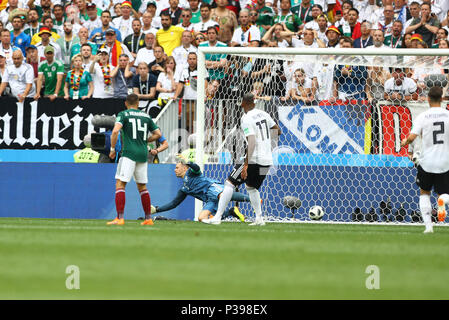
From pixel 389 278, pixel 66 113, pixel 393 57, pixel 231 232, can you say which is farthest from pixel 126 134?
pixel 389 278

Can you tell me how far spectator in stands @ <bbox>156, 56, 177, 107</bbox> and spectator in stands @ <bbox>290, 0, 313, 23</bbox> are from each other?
3368mm

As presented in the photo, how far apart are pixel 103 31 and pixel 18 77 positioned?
267 centimetres

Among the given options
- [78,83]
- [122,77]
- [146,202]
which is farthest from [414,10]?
[146,202]

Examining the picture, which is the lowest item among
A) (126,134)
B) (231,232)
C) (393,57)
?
(231,232)

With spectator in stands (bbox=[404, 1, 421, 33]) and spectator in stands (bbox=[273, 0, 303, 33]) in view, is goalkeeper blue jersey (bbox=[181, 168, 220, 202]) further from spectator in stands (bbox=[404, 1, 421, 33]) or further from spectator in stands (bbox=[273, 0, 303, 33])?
spectator in stands (bbox=[404, 1, 421, 33])

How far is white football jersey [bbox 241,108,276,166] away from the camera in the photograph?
45.7ft

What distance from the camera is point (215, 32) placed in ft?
60.7

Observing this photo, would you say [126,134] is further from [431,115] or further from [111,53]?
[111,53]

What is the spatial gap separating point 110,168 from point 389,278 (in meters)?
11.4

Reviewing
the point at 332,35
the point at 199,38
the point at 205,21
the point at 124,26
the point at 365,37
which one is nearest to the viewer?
the point at 332,35

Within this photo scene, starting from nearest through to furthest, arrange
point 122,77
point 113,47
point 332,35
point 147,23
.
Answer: point 332,35 < point 122,77 < point 113,47 < point 147,23

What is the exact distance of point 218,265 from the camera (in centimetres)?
760

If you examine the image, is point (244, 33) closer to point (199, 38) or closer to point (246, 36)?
point (246, 36)

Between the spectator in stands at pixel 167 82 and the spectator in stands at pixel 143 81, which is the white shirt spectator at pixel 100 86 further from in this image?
the spectator in stands at pixel 167 82
